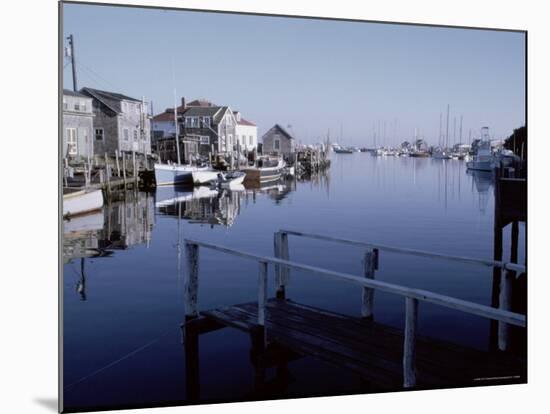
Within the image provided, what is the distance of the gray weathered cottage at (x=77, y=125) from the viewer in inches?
216

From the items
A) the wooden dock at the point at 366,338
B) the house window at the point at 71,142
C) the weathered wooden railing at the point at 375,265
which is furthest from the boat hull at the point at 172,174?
the wooden dock at the point at 366,338

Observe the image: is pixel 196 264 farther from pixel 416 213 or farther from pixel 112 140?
pixel 416 213

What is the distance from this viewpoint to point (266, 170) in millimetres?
9938

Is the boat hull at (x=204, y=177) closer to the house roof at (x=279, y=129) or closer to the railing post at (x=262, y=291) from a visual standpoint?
the house roof at (x=279, y=129)

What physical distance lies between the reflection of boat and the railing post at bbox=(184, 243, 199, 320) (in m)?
2.19

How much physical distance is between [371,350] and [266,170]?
5262mm

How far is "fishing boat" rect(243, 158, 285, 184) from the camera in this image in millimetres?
8477

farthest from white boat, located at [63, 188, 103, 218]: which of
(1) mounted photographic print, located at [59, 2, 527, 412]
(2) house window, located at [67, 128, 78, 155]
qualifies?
(2) house window, located at [67, 128, 78, 155]

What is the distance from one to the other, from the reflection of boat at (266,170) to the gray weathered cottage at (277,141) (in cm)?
37

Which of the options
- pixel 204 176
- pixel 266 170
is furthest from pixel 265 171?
pixel 204 176

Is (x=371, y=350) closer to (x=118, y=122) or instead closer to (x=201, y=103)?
(x=201, y=103)

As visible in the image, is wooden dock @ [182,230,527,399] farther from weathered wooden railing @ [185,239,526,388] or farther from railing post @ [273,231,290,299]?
railing post @ [273,231,290,299]

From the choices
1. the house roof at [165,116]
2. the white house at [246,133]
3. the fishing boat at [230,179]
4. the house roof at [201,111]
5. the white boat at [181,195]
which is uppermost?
the house roof at [201,111]
